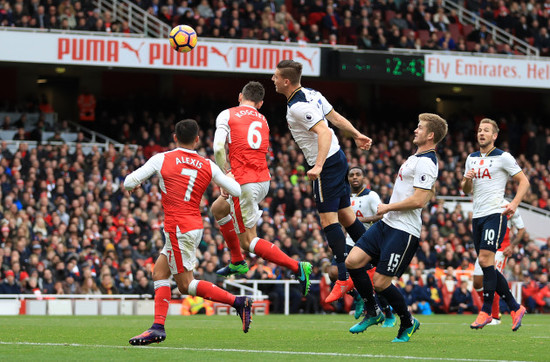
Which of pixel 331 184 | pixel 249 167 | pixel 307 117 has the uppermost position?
pixel 307 117

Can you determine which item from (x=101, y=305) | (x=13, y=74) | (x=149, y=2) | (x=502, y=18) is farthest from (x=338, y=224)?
(x=502, y=18)

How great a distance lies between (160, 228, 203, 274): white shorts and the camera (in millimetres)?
9633

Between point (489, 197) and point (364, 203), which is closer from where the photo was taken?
point (489, 197)

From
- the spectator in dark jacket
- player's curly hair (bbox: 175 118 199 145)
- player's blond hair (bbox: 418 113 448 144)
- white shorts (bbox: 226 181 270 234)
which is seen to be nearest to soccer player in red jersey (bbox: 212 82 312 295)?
white shorts (bbox: 226 181 270 234)

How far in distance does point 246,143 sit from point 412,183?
78.3 inches

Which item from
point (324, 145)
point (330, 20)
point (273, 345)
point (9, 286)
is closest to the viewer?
point (273, 345)

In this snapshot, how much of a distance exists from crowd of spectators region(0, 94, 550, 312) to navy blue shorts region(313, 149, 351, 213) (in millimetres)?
10434

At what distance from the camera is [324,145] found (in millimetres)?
10539

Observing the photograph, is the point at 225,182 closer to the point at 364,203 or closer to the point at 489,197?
the point at 489,197

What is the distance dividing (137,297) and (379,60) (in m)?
12.8

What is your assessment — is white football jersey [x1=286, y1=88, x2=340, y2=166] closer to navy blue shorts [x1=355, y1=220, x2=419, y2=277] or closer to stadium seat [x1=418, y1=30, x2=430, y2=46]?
navy blue shorts [x1=355, y1=220, x2=419, y2=277]

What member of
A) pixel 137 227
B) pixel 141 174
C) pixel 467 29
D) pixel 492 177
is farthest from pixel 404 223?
pixel 467 29

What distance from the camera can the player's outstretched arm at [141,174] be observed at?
9.21 m

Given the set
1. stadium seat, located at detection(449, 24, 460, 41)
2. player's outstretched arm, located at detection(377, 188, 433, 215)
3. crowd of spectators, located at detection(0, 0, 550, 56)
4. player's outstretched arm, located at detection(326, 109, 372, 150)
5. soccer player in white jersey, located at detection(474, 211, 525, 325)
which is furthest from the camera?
stadium seat, located at detection(449, 24, 460, 41)
